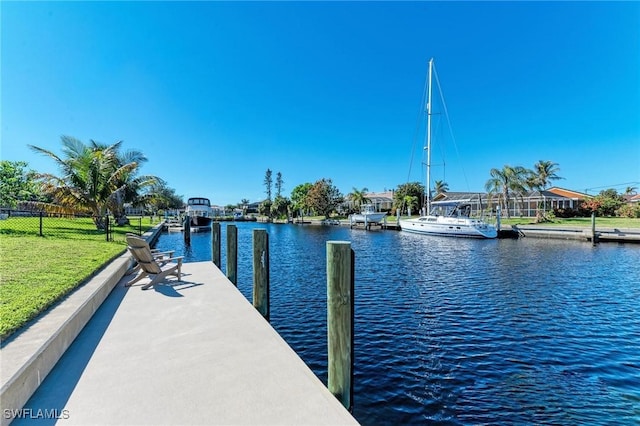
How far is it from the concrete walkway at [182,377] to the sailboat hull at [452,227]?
2961cm

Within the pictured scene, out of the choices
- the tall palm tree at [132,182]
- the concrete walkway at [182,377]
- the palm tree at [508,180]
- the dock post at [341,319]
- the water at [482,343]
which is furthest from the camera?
the palm tree at [508,180]

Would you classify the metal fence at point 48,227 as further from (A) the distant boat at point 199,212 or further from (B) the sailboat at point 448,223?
(B) the sailboat at point 448,223

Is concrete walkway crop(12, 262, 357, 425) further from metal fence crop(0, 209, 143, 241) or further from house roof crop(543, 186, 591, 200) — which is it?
house roof crop(543, 186, 591, 200)

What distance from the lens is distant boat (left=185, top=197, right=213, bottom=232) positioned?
38.4 metres

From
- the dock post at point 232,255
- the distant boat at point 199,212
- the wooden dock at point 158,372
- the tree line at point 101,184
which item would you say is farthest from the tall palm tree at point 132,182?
the wooden dock at point 158,372

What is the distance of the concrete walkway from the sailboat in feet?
97.4

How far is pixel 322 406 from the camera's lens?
Result: 281 cm

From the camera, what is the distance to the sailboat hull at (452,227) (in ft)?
98.8

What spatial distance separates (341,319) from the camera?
3.66m

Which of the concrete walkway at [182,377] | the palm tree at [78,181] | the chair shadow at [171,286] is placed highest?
the palm tree at [78,181]

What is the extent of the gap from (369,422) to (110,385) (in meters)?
2.89

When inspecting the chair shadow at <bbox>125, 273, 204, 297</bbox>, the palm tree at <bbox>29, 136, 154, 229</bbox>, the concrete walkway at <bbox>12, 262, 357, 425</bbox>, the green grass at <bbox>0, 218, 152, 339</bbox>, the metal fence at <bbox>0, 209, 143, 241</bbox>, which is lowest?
the concrete walkway at <bbox>12, 262, 357, 425</bbox>

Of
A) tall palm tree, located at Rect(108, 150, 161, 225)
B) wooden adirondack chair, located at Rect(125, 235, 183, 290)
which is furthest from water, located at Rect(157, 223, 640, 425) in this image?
tall palm tree, located at Rect(108, 150, 161, 225)

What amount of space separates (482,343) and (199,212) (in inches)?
1692
